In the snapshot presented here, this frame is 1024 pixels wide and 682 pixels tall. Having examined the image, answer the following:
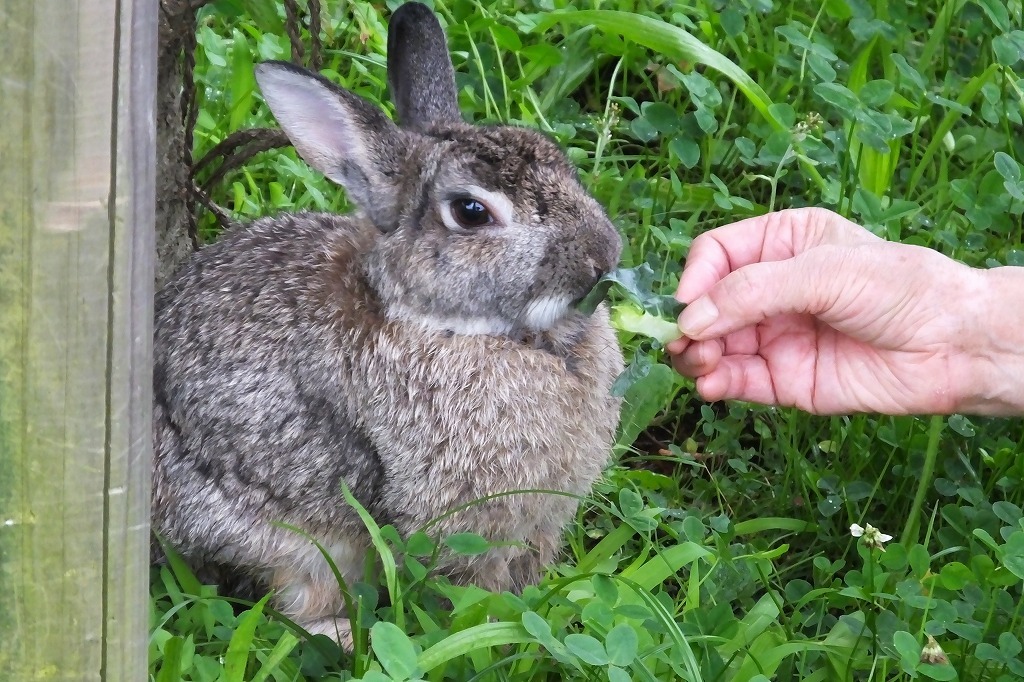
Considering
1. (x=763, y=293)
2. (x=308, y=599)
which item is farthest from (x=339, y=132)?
(x=308, y=599)

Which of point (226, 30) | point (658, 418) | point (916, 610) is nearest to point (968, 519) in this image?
point (916, 610)

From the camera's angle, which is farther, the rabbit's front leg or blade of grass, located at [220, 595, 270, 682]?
the rabbit's front leg

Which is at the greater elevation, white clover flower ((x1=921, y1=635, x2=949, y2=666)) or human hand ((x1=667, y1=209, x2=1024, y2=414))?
human hand ((x1=667, y1=209, x2=1024, y2=414))

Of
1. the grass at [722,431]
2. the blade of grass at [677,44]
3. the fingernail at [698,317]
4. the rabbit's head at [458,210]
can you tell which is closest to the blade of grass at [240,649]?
the grass at [722,431]

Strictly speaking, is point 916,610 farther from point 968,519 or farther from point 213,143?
point 213,143

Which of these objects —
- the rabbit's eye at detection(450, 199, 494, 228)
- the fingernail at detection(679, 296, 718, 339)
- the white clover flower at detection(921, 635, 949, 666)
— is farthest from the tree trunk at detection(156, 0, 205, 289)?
the white clover flower at detection(921, 635, 949, 666)

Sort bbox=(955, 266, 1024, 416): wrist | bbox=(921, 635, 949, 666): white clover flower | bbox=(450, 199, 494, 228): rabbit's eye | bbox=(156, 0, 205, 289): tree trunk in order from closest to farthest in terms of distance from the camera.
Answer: bbox=(921, 635, 949, 666): white clover flower < bbox=(450, 199, 494, 228): rabbit's eye < bbox=(955, 266, 1024, 416): wrist < bbox=(156, 0, 205, 289): tree trunk

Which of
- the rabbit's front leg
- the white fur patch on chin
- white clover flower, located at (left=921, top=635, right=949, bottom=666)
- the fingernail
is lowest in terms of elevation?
the rabbit's front leg

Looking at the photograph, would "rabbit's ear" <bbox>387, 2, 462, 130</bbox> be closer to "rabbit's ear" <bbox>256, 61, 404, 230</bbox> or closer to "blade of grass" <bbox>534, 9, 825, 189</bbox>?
"rabbit's ear" <bbox>256, 61, 404, 230</bbox>
